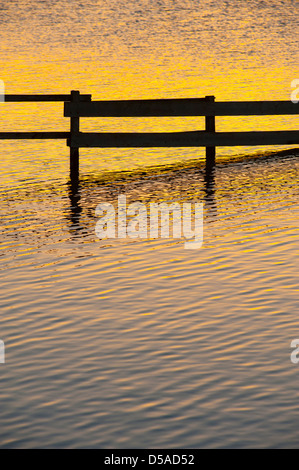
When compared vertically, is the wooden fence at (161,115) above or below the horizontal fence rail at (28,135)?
above

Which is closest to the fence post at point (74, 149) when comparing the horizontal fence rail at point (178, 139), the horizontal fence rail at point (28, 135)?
the horizontal fence rail at point (178, 139)

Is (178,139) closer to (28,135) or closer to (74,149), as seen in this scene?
(74,149)

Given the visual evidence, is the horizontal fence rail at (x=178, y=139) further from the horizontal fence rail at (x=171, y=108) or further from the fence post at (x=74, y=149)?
the horizontal fence rail at (x=171, y=108)

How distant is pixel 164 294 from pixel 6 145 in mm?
14186

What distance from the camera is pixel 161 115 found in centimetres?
1981

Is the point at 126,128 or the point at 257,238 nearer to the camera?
the point at 257,238

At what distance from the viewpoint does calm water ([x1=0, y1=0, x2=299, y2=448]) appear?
7465mm

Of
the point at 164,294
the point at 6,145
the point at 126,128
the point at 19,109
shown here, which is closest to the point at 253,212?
the point at 164,294

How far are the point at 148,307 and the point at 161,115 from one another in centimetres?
1001

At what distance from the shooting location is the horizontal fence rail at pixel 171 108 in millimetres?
19469

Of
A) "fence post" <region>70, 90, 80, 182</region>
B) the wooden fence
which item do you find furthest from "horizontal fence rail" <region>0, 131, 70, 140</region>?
"fence post" <region>70, 90, 80, 182</region>

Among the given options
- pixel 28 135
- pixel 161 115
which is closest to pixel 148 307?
pixel 28 135

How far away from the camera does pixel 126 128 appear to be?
27.8 m

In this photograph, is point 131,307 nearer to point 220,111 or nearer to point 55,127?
point 220,111
